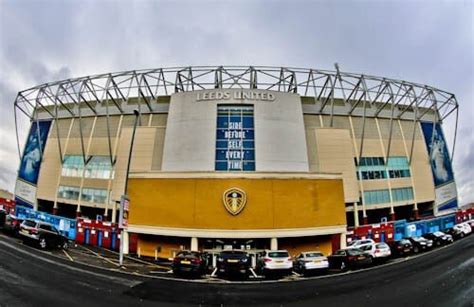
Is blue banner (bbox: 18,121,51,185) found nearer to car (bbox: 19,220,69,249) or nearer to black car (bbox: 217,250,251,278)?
car (bbox: 19,220,69,249)

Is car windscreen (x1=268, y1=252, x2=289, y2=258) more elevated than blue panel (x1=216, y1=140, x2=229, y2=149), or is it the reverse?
blue panel (x1=216, y1=140, x2=229, y2=149)

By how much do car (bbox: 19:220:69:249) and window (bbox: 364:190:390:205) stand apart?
42.1 metres

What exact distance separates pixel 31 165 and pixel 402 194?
65804 millimetres

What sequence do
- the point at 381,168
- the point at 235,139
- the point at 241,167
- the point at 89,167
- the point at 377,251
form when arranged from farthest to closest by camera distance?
the point at 381,168 → the point at 89,167 → the point at 235,139 → the point at 241,167 → the point at 377,251

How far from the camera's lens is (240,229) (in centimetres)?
2478

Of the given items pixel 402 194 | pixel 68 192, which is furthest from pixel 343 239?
pixel 68 192

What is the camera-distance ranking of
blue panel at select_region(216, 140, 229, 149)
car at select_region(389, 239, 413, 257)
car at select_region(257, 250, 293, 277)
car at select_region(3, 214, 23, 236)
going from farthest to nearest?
blue panel at select_region(216, 140, 229, 149)
car at select_region(389, 239, 413, 257)
car at select_region(3, 214, 23, 236)
car at select_region(257, 250, 293, 277)

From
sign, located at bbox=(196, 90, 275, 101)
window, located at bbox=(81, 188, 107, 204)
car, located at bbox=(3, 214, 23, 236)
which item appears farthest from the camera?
window, located at bbox=(81, 188, 107, 204)

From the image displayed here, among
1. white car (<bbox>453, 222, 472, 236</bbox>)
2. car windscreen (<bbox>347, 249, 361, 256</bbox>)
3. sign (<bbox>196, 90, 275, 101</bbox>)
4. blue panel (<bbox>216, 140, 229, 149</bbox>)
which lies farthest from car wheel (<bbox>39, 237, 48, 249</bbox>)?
white car (<bbox>453, 222, 472, 236</bbox>)

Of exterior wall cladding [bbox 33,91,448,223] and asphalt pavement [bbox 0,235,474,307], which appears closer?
asphalt pavement [bbox 0,235,474,307]

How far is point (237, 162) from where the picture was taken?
37219 mm

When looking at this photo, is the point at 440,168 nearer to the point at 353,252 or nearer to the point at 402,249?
the point at 402,249

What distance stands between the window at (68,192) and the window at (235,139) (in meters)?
26.3

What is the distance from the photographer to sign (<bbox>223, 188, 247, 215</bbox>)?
82.3ft
